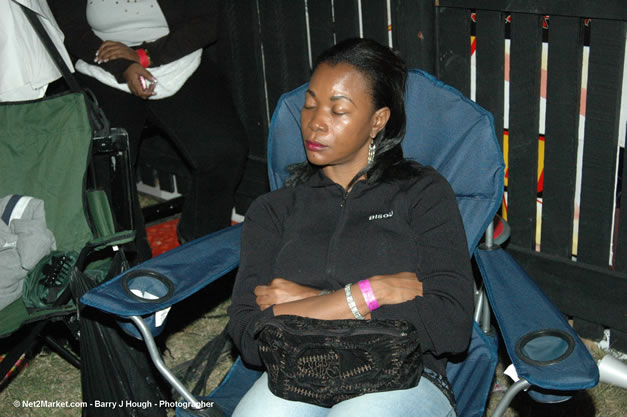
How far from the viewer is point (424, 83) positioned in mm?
2230

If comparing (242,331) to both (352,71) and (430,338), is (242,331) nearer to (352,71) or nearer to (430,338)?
(430,338)

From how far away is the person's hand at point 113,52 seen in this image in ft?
9.85

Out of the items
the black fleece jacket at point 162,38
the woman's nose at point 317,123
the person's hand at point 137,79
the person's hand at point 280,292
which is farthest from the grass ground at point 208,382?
the woman's nose at point 317,123

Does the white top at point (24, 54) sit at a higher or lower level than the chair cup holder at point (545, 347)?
higher

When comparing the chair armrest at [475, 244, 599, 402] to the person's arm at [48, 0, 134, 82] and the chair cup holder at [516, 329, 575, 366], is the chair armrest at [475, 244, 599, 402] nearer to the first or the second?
the chair cup holder at [516, 329, 575, 366]

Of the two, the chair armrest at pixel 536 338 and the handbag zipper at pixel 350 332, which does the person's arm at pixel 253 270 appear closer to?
Answer: the handbag zipper at pixel 350 332

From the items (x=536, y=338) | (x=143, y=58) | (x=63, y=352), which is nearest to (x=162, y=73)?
(x=143, y=58)

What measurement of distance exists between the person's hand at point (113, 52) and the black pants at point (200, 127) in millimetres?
138

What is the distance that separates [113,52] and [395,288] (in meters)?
1.79

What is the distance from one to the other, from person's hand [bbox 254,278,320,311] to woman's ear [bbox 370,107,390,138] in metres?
0.48

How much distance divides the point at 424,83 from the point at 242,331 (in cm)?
94

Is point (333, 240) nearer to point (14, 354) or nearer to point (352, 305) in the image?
point (352, 305)

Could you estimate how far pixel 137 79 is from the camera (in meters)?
3.00

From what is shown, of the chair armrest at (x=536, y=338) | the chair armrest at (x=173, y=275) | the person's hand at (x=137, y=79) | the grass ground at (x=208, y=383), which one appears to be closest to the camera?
the chair armrest at (x=536, y=338)
